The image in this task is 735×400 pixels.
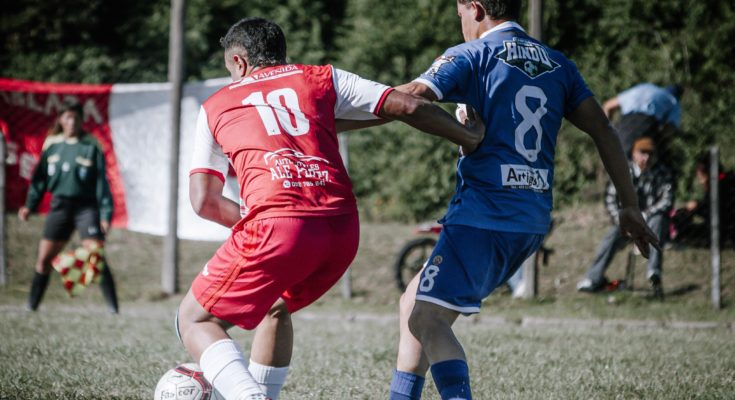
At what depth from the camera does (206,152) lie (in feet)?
12.2

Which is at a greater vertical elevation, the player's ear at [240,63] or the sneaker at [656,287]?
the player's ear at [240,63]

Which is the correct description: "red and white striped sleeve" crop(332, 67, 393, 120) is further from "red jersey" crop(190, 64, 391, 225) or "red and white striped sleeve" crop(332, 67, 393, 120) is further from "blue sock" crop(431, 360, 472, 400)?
"blue sock" crop(431, 360, 472, 400)

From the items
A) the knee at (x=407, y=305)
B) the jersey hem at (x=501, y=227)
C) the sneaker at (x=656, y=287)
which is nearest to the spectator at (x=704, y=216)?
the sneaker at (x=656, y=287)

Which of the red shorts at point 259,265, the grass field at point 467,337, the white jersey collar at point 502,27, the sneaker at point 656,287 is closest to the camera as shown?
the red shorts at point 259,265

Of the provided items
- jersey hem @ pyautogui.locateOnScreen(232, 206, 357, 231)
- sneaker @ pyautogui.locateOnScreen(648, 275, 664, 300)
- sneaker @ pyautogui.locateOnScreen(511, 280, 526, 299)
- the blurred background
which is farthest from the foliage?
jersey hem @ pyautogui.locateOnScreen(232, 206, 357, 231)

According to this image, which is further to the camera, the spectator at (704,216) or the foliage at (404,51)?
the foliage at (404,51)

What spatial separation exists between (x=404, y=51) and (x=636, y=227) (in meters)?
12.0

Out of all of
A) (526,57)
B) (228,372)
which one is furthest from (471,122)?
(228,372)

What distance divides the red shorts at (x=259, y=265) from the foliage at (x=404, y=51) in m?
8.59

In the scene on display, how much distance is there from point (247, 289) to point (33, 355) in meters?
3.07

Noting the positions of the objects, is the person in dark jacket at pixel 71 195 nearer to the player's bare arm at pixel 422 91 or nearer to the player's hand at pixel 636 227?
the player's bare arm at pixel 422 91

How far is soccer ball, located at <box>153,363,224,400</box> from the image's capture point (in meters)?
3.58

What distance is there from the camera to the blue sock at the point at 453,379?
11.2ft

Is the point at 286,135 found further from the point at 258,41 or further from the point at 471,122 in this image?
the point at 471,122
